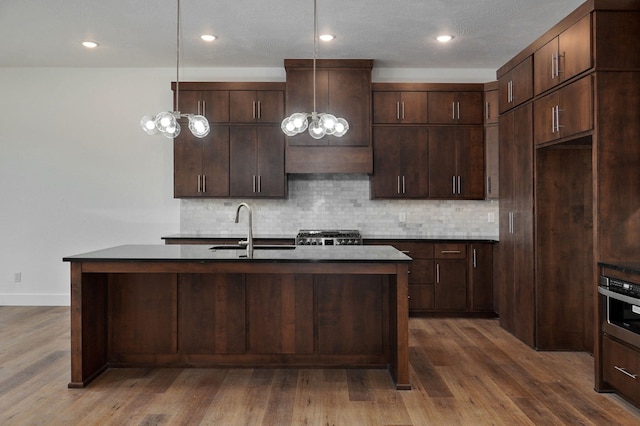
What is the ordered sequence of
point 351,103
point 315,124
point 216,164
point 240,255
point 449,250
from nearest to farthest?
point 240,255, point 315,124, point 449,250, point 351,103, point 216,164

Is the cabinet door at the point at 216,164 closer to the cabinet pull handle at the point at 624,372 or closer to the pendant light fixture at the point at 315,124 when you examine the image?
the pendant light fixture at the point at 315,124

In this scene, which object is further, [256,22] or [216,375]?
[256,22]

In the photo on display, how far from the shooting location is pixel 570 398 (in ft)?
10.8

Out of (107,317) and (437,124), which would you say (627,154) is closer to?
(437,124)

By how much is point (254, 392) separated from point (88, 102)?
15.1 feet

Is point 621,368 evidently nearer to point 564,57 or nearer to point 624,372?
point 624,372

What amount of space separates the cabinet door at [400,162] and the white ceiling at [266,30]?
857mm

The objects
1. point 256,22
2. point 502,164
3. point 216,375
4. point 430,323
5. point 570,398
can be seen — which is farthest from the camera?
point 430,323

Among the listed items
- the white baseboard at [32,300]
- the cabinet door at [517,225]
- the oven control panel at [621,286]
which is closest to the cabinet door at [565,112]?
the cabinet door at [517,225]

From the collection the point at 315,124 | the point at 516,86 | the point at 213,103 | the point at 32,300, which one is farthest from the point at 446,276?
the point at 32,300

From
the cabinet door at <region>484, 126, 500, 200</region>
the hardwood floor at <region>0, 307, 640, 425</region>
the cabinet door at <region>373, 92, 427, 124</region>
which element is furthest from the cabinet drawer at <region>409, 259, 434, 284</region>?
the cabinet door at <region>373, 92, 427, 124</region>

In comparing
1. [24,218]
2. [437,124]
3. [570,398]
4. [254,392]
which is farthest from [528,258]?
[24,218]

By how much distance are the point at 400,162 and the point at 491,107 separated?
1.20 m

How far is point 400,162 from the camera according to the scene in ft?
19.9
